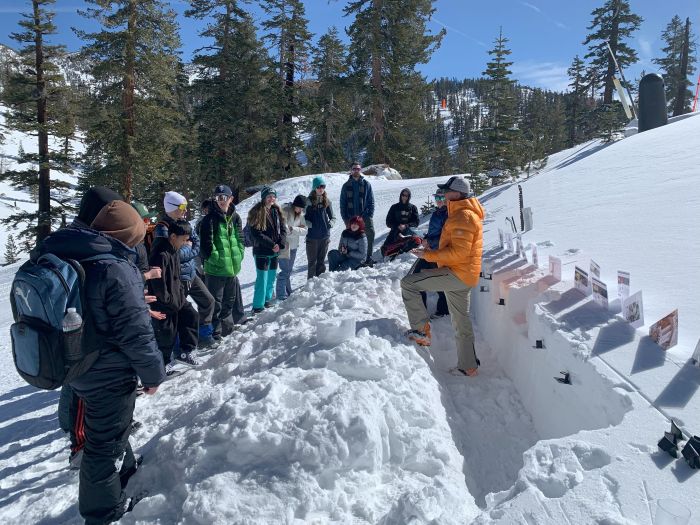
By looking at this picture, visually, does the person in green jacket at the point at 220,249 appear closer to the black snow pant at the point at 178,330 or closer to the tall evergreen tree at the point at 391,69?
the black snow pant at the point at 178,330

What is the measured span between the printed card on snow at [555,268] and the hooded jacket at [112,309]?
156 inches

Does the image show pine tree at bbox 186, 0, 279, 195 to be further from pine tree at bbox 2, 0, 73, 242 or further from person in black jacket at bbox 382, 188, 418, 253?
person in black jacket at bbox 382, 188, 418, 253

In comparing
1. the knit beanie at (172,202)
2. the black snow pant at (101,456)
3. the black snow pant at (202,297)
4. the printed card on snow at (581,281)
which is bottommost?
the black snow pant at (101,456)

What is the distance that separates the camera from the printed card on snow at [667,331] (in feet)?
9.08

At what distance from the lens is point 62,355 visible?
2.24 m

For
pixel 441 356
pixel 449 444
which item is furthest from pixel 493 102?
pixel 449 444

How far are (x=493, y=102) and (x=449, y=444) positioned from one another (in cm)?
2430

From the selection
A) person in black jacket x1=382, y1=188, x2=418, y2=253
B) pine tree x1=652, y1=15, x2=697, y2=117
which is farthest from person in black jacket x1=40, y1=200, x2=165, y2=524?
pine tree x1=652, y1=15, x2=697, y2=117

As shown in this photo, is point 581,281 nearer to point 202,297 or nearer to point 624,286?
point 624,286

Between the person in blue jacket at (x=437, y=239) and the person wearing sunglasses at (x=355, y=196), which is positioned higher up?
the person wearing sunglasses at (x=355, y=196)

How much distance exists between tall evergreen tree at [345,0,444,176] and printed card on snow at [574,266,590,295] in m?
20.4

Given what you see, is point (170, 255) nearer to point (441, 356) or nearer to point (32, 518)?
point (32, 518)

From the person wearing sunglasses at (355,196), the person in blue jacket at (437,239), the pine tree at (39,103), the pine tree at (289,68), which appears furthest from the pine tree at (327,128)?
the person in blue jacket at (437,239)

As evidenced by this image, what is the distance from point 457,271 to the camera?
166 inches
